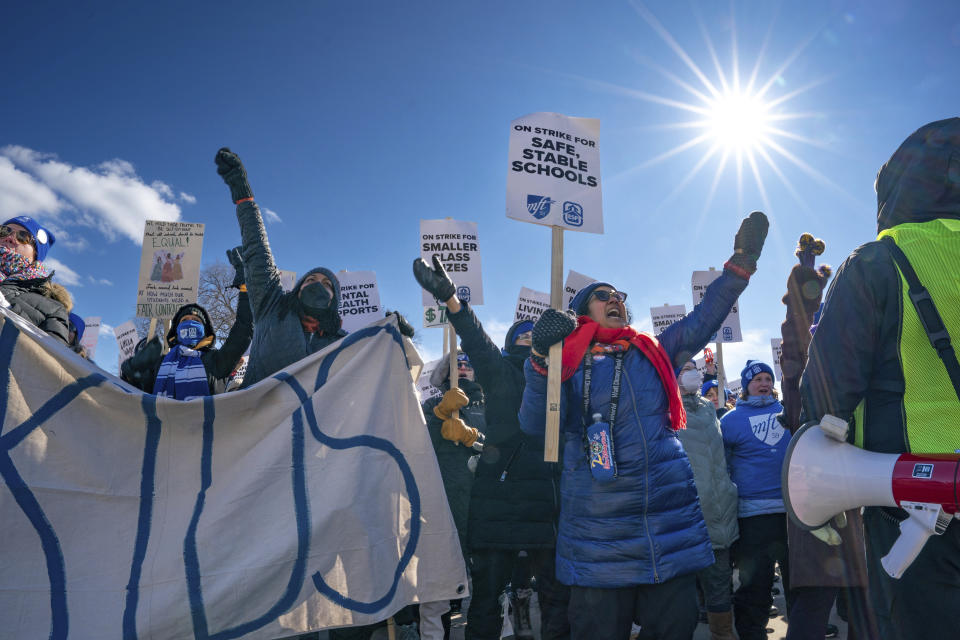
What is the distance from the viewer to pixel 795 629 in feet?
9.35

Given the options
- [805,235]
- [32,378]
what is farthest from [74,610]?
[805,235]

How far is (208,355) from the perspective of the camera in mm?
3697

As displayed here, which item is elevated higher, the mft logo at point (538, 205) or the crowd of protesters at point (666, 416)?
the mft logo at point (538, 205)

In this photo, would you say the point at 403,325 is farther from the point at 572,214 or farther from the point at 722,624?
the point at 722,624

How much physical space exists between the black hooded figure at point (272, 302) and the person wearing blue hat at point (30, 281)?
1.04 meters

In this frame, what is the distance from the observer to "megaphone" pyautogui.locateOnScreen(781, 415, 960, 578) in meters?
1.20

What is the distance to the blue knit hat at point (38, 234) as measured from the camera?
11.1 ft

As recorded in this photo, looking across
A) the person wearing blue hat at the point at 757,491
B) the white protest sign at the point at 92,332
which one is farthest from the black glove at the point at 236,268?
the white protest sign at the point at 92,332

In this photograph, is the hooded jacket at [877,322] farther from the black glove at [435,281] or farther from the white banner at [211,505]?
the white banner at [211,505]

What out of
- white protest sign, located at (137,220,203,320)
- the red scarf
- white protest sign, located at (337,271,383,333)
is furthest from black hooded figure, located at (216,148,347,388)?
white protest sign, located at (137,220,203,320)

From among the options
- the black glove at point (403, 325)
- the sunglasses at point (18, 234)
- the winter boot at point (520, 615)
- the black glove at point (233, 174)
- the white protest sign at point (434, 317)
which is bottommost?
the winter boot at point (520, 615)

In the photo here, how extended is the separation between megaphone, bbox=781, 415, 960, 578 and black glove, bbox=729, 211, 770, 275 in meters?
1.30

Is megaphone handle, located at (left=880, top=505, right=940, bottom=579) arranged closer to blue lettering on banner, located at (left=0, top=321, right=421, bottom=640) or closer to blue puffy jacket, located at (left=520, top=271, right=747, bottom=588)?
blue puffy jacket, located at (left=520, top=271, right=747, bottom=588)

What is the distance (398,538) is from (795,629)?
80.2 inches
